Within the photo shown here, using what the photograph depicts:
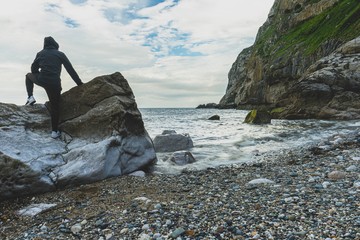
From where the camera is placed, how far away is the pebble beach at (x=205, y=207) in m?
4.40

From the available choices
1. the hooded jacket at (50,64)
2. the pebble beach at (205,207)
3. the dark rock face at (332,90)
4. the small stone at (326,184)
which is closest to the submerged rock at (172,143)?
the pebble beach at (205,207)

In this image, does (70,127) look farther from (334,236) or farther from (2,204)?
(334,236)

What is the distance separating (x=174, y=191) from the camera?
22.4ft

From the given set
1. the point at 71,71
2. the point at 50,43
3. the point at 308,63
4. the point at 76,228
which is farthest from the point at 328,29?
the point at 76,228

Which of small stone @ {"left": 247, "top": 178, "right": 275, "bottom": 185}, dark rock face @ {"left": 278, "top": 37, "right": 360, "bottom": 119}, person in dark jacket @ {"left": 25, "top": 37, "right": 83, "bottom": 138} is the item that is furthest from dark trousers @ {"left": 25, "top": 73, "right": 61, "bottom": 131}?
dark rock face @ {"left": 278, "top": 37, "right": 360, "bottom": 119}

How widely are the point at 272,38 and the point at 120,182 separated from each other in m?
92.5

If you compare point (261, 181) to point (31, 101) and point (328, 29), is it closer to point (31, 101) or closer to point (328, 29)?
point (31, 101)

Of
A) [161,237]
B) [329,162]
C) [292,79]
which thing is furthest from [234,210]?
[292,79]

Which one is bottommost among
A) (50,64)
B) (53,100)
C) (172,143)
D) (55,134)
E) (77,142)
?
(172,143)

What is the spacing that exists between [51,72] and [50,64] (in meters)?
0.25

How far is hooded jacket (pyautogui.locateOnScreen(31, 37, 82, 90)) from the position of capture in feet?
29.3

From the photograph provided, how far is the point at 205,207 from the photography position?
5.43 meters

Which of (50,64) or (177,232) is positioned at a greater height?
(50,64)

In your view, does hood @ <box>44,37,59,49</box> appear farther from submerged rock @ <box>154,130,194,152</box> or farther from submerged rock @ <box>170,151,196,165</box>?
submerged rock @ <box>154,130,194,152</box>
